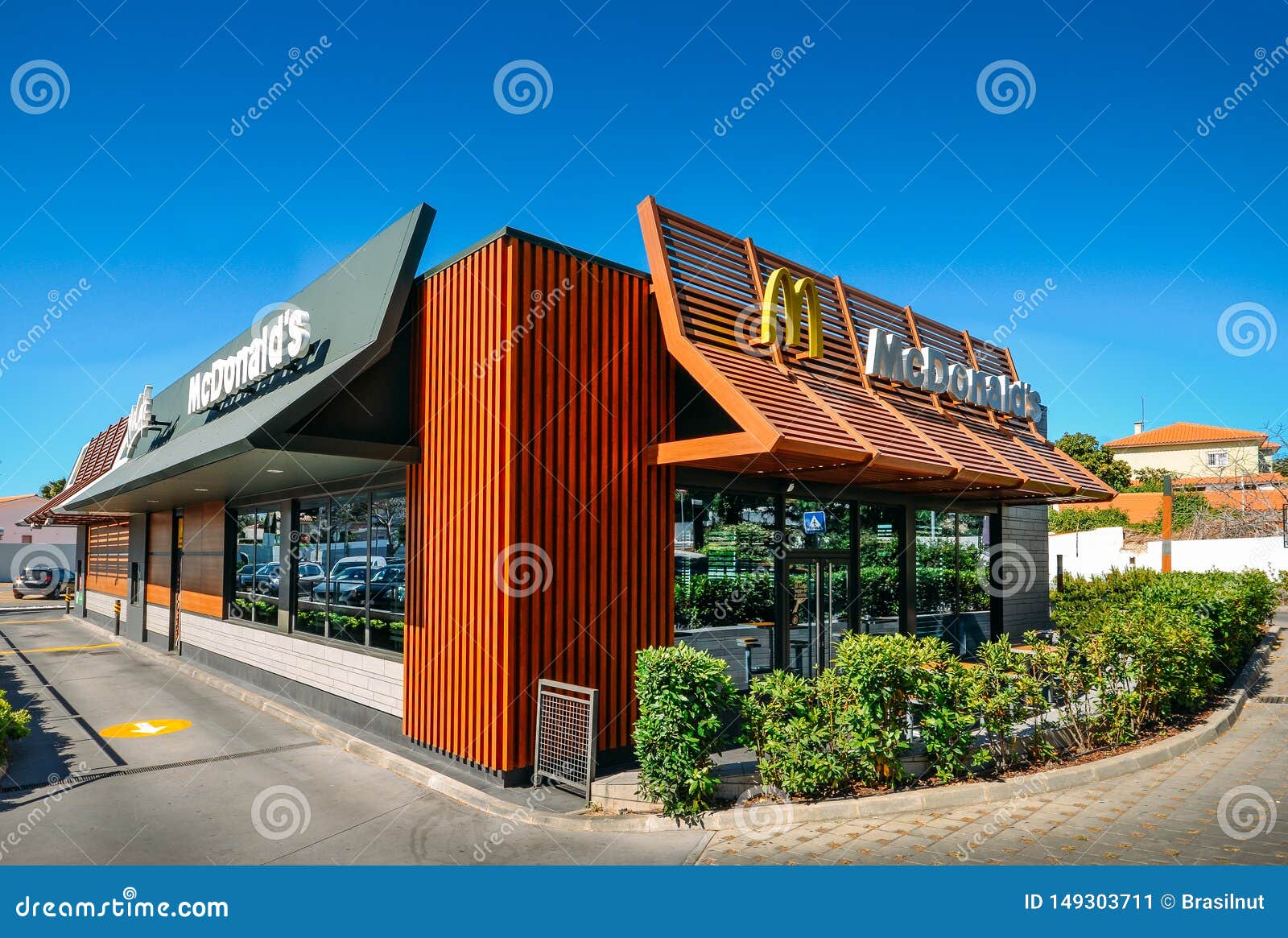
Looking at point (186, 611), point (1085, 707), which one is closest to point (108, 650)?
point (186, 611)

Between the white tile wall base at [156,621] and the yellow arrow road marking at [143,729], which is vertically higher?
the white tile wall base at [156,621]

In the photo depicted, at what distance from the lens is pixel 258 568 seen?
49.0ft

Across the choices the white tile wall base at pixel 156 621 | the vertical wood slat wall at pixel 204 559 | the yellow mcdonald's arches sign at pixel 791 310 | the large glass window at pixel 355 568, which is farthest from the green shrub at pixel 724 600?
the white tile wall base at pixel 156 621

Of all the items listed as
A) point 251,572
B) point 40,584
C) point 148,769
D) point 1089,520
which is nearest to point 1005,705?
point 148,769

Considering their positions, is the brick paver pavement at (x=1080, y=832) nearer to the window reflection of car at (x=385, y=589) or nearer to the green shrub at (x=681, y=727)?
the green shrub at (x=681, y=727)

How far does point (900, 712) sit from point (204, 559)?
49.1ft

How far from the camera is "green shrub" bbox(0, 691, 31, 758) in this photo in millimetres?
9258

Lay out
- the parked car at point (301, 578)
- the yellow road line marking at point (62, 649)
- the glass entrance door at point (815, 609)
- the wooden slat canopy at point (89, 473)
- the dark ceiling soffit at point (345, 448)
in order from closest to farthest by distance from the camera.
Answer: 1. the dark ceiling soffit at point (345, 448)
2. the glass entrance door at point (815, 609)
3. the parked car at point (301, 578)
4. the yellow road line marking at point (62, 649)
5. the wooden slat canopy at point (89, 473)

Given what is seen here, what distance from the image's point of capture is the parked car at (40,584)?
41281 millimetres

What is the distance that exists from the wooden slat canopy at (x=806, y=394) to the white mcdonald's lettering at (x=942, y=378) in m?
0.19

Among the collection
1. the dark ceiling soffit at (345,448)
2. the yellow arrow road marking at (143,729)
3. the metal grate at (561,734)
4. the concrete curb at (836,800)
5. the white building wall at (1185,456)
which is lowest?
the yellow arrow road marking at (143,729)

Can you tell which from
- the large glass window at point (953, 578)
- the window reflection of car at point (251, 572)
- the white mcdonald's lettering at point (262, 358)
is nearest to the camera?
the white mcdonald's lettering at point (262, 358)

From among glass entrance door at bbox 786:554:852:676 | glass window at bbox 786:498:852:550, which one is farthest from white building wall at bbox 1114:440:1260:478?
glass entrance door at bbox 786:554:852:676

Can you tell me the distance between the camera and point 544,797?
307 inches
